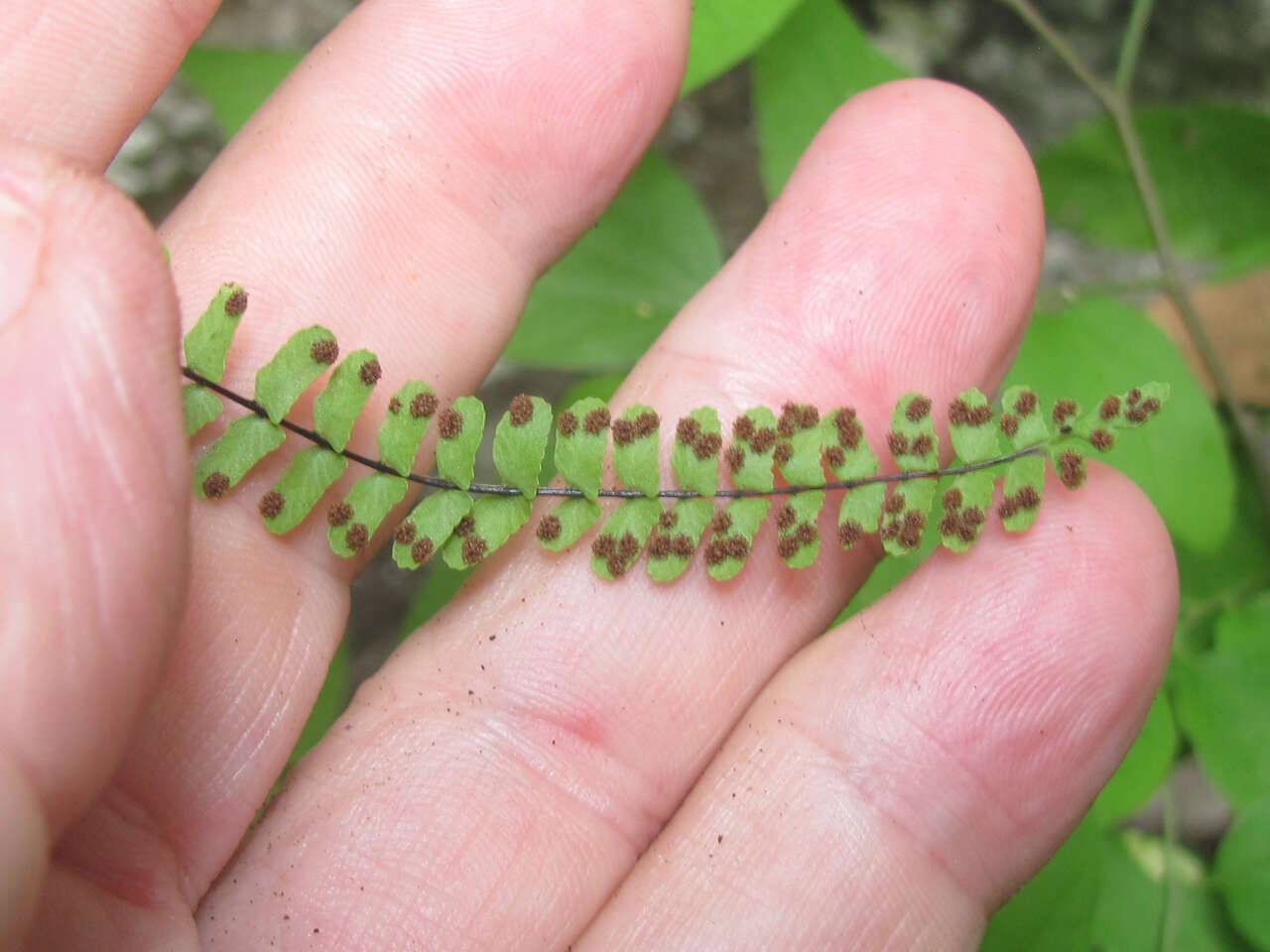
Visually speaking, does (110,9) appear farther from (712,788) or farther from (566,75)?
(712,788)

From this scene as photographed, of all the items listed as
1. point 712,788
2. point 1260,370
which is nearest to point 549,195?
point 712,788

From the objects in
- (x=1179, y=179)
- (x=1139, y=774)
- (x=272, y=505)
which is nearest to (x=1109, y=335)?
(x=1179, y=179)

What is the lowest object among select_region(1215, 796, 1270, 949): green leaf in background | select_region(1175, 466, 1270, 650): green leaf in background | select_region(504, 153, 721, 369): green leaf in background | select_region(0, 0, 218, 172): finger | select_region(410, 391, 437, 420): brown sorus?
select_region(1215, 796, 1270, 949): green leaf in background

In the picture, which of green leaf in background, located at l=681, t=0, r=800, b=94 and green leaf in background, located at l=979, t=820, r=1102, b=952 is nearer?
green leaf in background, located at l=681, t=0, r=800, b=94

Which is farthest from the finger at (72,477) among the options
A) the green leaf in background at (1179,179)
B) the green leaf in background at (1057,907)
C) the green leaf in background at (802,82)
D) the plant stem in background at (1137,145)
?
the green leaf in background at (1179,179)

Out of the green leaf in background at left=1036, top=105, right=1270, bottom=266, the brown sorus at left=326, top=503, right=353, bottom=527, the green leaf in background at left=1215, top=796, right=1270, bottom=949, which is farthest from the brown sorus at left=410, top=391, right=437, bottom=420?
the green leaf in background at left=1215, top=796, right=1270, bottom=949

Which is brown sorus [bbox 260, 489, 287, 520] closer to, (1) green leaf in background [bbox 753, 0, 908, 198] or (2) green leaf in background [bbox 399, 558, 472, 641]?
(2) green leaf in background [bbox 399, 558, 472, 641]
